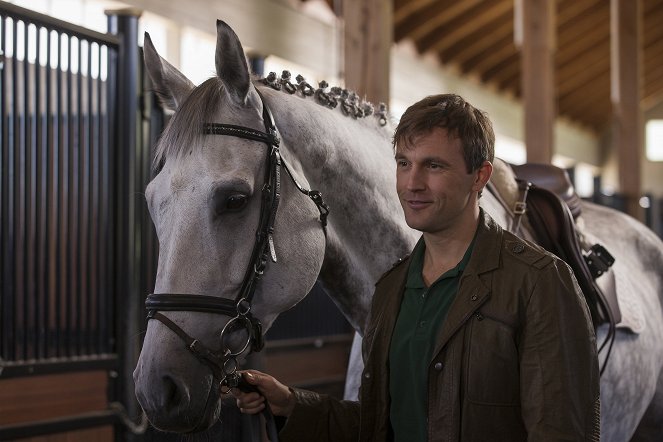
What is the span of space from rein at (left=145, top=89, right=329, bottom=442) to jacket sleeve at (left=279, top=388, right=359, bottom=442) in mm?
130

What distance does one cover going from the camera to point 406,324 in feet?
4.76

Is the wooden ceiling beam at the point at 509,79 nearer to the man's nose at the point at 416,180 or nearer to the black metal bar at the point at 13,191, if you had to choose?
the black metal bar at the point at 13,191

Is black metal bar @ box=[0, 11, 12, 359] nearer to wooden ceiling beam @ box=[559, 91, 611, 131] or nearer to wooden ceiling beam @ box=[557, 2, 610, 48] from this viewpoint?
wooden ceiling beam @ box=[557, 2, 610, 48]

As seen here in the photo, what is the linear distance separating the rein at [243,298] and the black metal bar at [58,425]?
1.17m

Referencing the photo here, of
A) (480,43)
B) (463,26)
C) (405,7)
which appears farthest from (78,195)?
(480,43)

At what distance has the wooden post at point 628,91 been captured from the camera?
7816 mm

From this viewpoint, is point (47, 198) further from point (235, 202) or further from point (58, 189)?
point (235, 202)

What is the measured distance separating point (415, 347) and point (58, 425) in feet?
5.59

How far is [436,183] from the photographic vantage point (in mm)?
1376

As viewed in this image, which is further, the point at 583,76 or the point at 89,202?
→ the point at 583,76

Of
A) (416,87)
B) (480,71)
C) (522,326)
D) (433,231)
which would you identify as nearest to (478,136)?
(433,231)

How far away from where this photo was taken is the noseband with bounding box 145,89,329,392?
1527 millimetres

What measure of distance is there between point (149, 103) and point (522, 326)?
2.15 metres

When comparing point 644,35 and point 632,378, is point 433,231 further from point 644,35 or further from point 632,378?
point 644,35
